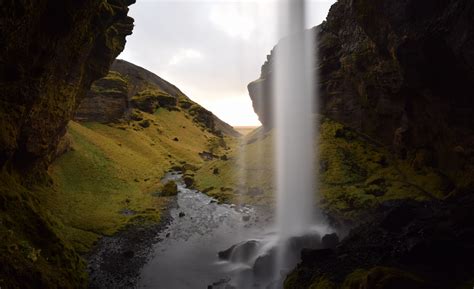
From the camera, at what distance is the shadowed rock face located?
20.9m

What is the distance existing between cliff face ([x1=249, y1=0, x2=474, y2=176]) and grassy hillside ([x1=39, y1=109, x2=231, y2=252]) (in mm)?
30674

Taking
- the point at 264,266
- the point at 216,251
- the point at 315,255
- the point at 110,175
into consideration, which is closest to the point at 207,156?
the point at 110,175

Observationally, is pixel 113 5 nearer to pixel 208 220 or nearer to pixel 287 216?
pixel 208 220

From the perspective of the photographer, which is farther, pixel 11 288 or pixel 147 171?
pixel 147 171

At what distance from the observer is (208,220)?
40.2 meters

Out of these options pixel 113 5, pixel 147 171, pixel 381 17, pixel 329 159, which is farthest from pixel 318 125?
pixel 113 5

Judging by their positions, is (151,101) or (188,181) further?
(151,101)

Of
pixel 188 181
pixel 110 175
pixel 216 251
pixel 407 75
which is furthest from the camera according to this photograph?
pixel 188 181

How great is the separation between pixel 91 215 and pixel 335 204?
86.7 ft

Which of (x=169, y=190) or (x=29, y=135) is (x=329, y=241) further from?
(x=29, y=135)

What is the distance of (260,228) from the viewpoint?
37344 millimetres

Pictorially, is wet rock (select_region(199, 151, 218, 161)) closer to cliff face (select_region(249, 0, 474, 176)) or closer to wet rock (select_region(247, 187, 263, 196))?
cliff face (select_region(249, 0, 474, 176))

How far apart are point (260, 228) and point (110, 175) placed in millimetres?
25786

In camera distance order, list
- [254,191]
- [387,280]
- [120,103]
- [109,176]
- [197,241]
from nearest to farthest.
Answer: [387,280] < [197,241] < [254,191] < [109,176] < [120,103]
